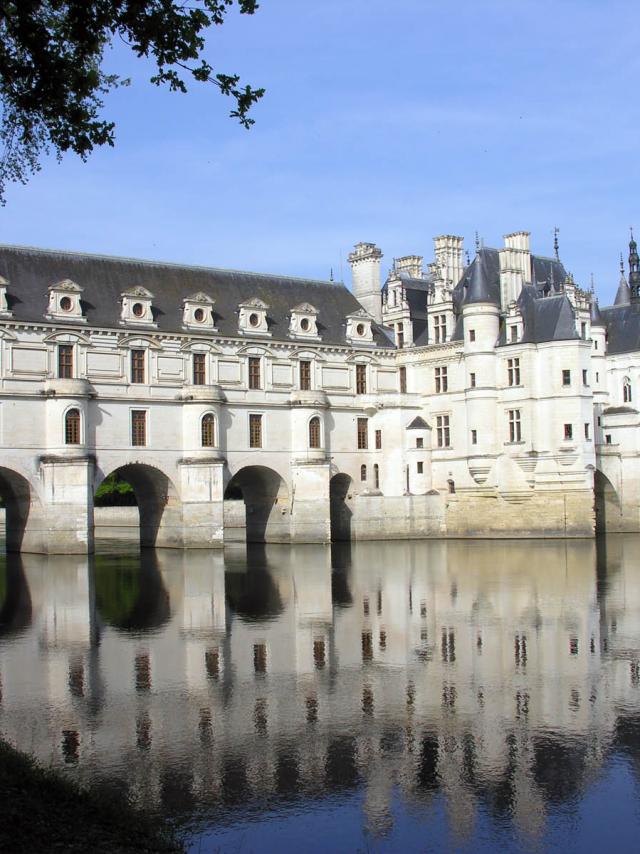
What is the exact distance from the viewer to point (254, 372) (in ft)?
159

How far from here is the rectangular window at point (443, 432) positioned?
51.9 m

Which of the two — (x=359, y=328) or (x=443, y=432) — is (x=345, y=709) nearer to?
(x=443, y=432)

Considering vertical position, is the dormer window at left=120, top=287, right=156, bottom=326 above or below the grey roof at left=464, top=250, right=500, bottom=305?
below

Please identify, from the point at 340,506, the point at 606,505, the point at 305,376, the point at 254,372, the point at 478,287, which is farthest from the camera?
the point at 606,505

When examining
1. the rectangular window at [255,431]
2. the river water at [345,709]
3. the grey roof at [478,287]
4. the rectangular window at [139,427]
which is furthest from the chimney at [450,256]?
the river water at [345,709]

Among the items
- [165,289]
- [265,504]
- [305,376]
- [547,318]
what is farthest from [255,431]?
[547,318]

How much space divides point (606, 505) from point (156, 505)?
74.7 feet

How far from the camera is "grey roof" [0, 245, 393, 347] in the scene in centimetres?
4353

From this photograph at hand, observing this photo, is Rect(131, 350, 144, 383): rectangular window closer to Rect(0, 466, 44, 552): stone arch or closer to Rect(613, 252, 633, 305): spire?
Rect(0, 466, 44, 552): stone arch

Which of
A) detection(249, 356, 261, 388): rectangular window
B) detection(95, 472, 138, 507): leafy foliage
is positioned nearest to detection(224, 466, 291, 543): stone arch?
A: detection(249, 356, 261, 388): rectangular window

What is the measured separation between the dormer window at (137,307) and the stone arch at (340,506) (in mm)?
11775

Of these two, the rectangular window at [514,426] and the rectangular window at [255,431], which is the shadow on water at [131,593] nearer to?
the rectangular window at [255,431]

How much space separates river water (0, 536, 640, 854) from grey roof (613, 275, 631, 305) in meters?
35.0

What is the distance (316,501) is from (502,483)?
847 cm
